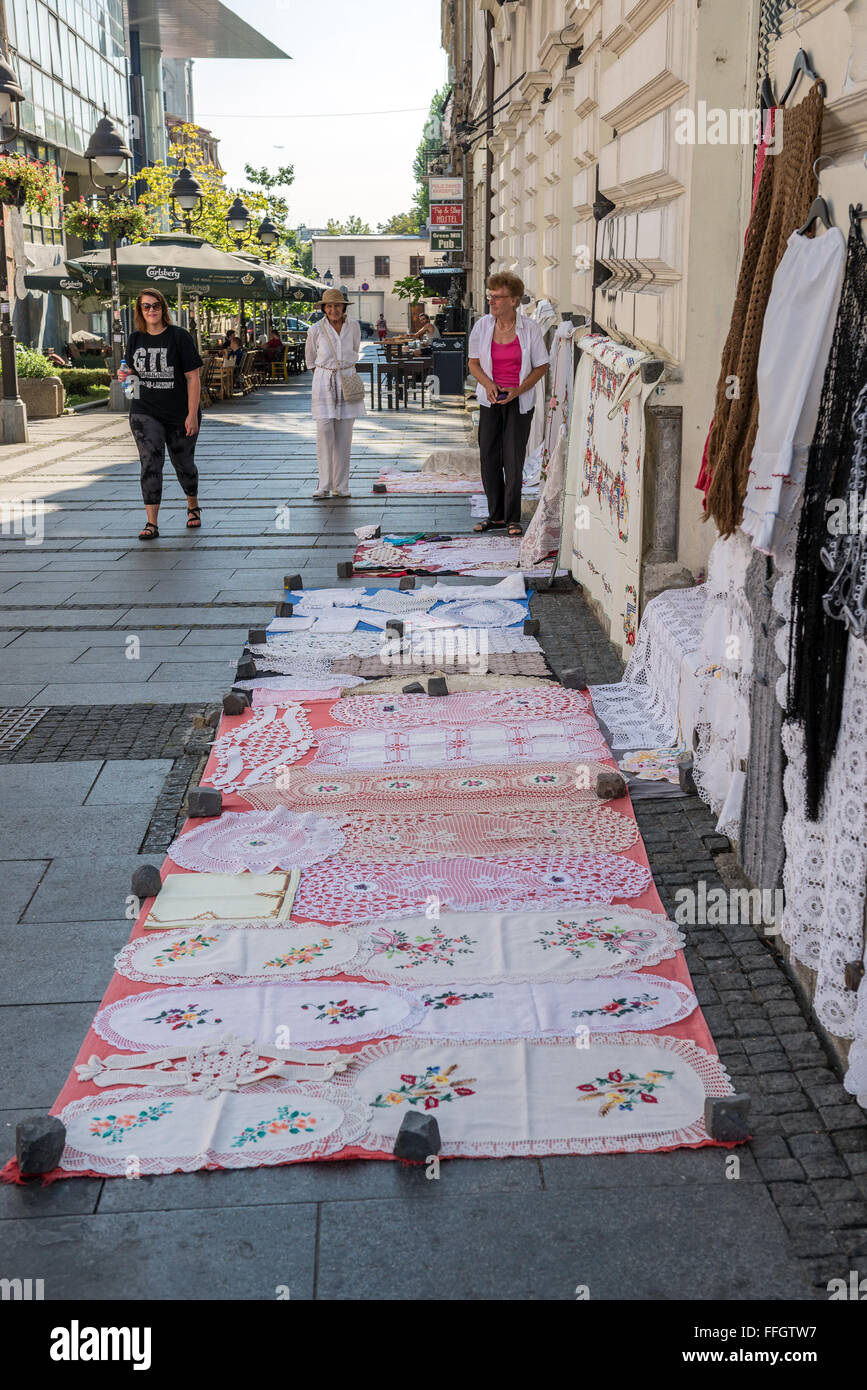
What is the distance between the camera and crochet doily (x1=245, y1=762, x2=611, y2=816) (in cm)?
525

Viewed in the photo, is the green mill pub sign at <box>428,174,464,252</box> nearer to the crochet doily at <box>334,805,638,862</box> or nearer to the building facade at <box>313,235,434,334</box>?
the crochet doily at <box>334,805,638,862</box>

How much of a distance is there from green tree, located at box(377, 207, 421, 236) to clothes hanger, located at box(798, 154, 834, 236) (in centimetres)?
9804

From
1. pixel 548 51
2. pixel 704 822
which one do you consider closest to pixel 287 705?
pixel 704 822

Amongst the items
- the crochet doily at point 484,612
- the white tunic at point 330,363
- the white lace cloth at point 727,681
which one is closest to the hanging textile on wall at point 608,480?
the crochet doily at point 484,612

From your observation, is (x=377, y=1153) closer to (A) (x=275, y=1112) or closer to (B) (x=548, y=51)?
(A) (x=275, y=1112)

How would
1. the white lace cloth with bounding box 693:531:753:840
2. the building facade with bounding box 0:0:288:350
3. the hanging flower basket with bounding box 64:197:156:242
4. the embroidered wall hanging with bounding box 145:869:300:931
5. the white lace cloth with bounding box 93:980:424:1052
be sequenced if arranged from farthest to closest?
the building facade with bounding box 0:0:288:350
the hanging flower basket with bounding box 64:197:156:242
the white lace cloth with bounding box 693:531:753:840
the embroidered wall hanging with bounding box 145:869:300:931
the white lace cloth with bounding box 93:980:424:1052

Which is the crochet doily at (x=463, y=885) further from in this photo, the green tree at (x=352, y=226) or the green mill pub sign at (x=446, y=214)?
the green tree at (x=352, y=226)

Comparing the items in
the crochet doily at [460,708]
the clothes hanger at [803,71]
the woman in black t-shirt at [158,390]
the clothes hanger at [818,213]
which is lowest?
the crochet doily at [460,708]

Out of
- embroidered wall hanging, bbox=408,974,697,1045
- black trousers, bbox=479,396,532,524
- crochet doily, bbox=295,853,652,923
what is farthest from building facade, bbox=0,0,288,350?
embroidered wall hanging, bbox=408,974,697,1045

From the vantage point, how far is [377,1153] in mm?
3080

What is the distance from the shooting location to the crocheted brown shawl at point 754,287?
12.2ft

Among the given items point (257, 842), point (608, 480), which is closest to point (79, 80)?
point (608, 480)

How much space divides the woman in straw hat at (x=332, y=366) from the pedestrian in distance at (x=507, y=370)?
2156 mm

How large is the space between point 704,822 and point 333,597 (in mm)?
4230
